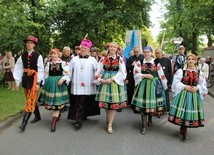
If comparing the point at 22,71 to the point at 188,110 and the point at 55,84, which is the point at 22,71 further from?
the point at 188,110

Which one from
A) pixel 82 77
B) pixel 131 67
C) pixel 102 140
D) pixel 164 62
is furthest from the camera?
pixel 131 67

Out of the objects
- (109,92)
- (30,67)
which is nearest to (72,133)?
(109,92)

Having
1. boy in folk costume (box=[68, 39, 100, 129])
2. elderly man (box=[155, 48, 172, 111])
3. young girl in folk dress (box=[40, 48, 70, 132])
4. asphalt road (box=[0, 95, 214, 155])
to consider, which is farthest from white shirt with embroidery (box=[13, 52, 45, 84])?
elderly man (box=[155, 48, 172, 111])

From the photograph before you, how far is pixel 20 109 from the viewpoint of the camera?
9.85 metres

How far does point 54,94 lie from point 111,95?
48.9 inches

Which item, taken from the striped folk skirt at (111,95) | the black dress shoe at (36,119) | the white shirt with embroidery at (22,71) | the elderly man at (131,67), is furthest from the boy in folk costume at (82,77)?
the elderly man at (131,67)

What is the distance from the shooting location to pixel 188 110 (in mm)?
6922

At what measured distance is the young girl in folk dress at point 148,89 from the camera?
7336 mm

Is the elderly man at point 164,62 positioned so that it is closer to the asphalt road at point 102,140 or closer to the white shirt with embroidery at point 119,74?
A: the asphalt road at point 102,140

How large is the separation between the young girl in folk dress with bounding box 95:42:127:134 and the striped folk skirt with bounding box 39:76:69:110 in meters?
0.77

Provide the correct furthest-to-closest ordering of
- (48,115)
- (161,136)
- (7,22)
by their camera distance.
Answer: (7,22) < (48,115) < (161,136)

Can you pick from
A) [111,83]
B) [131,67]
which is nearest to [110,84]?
[111,83]

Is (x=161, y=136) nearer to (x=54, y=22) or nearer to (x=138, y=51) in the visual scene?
(x=138, y=51)

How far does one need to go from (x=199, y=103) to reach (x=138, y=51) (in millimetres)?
3276
